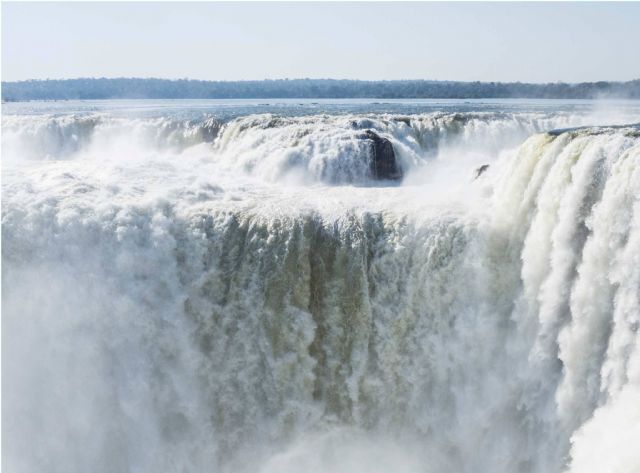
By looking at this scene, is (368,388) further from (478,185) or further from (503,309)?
(478,185)

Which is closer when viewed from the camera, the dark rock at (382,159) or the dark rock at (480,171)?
the dark rock at (480,171)

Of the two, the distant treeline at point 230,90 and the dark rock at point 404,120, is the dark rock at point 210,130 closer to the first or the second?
the dark rock at point 404,120

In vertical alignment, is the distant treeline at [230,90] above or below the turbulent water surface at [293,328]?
above

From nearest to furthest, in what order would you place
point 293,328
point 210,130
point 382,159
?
point 293,328
point 382,159
point 210,130

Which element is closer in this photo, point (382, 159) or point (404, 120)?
point (382, 159)

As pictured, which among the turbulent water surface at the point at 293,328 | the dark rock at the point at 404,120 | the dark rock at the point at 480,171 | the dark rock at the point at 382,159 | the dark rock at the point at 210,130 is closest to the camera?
the turbulent water surface at the point at 293,328

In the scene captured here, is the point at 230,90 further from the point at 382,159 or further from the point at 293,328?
the point at 293,328

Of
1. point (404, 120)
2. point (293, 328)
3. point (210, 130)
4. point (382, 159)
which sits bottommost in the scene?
point (293, 328)

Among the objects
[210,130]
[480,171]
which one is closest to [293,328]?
[480,171]

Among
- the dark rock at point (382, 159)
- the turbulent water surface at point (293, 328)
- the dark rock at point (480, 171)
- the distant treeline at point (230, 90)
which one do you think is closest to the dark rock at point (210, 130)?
the dark rock at point (382, 159)
